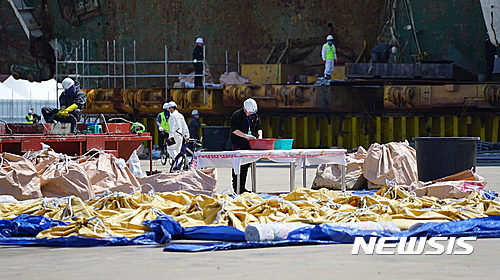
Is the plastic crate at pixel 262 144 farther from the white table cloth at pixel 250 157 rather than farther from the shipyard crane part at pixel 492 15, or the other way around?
the shipyard crane part at pixel 492 15

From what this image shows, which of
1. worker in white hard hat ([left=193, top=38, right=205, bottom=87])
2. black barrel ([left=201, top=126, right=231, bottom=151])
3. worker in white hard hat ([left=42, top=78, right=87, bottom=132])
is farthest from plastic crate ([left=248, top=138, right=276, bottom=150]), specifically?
worker in white hard hat ([left=193, top=38, right=205, bottom=87])

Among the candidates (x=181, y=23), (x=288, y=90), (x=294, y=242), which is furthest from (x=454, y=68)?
(x=294, y=242)

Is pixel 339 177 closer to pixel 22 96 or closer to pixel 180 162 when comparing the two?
pixel 180 162

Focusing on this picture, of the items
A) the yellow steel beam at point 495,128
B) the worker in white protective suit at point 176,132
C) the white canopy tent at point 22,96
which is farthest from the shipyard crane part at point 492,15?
the white canopy tent at point 22,96

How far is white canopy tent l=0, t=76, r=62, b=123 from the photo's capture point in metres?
30.3

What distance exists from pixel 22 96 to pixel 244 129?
21174mm

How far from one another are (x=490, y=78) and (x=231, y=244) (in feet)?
60.1

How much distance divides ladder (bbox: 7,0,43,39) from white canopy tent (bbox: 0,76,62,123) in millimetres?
2015

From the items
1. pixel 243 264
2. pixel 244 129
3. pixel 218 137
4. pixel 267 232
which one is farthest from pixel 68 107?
pixel 218 137

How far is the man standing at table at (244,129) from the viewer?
11.1 meters

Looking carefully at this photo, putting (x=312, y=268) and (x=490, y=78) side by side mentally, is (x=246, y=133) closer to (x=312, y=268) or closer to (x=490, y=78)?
(x=312, y=268)

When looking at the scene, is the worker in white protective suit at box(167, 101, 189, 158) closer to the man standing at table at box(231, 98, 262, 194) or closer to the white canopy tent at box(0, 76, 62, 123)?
the man standing at table at box(231, 98, 262, 194)

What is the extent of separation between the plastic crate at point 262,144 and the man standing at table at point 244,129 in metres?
0.43

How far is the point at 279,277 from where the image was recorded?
496cm
